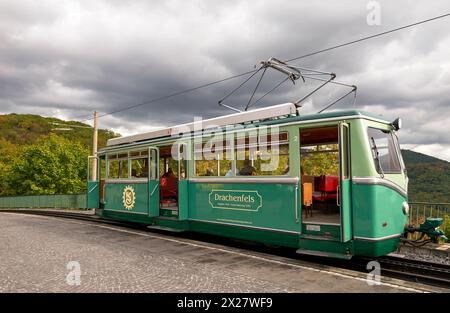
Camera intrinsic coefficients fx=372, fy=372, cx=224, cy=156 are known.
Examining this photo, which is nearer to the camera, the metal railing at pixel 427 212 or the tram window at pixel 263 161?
the tram window at pixel 263 161

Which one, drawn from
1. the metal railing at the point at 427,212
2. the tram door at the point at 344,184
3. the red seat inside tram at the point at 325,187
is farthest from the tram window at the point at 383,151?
the metal railing at the point at 427,212

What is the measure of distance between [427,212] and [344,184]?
4.54 metres

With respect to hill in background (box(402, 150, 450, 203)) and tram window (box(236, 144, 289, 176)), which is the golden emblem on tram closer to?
tram window (box(236, 144, 289, 176))

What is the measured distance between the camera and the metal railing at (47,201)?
97.2ft

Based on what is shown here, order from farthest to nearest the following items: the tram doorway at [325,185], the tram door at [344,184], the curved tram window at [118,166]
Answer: the curved tram window at [118,166] → the tram doorway at [325,185] → the tram door at [344,184]

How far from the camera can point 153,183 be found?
36.6 ft

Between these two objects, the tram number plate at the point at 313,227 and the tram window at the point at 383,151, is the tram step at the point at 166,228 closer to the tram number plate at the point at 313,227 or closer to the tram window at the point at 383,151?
the tram number plate at the point at 313,227

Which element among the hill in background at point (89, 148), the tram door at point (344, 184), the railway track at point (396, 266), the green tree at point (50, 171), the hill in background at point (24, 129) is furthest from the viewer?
the hill in background at point (24, 129)

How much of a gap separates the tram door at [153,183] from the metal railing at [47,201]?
1899cm

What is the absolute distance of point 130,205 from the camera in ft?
40.3

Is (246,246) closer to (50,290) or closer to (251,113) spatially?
(251,113)

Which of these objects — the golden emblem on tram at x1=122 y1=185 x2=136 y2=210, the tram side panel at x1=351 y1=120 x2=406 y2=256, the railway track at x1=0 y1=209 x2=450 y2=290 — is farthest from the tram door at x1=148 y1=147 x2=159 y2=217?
the tram side panel at x1=351 y1=120 x2=406 y2=256

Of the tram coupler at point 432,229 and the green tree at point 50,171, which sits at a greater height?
the green tree at point 50,171
